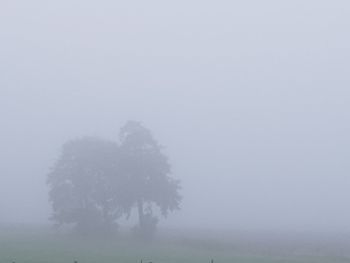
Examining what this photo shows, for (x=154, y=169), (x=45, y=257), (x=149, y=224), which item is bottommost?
(x=45, y=257)

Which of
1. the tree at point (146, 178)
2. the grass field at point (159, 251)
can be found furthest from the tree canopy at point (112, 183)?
the grass field at point (159, 251)

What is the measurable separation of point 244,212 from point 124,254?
97.6m

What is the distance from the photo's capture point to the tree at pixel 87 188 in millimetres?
76375

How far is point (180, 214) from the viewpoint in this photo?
154 metres

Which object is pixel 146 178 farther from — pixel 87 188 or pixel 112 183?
pixel 87 188

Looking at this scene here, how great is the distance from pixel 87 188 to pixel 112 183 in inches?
92.0

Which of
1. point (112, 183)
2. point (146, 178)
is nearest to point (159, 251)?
point (146, 178)

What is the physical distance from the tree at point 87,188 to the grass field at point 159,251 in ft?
11.3

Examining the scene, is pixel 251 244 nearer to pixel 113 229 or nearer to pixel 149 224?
pixel 149 224

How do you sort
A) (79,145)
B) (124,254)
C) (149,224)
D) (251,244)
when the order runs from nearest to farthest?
(124,254), (251,244), (149,224), (79,145)

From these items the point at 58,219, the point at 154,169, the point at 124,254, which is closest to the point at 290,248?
the point at 124,254

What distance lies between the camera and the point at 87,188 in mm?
77500

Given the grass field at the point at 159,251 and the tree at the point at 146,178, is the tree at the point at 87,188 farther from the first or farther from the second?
the grass field at the point at 159,251

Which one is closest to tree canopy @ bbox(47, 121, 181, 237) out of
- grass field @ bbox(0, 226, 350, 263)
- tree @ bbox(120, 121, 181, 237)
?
tree @ bbox(120, 121, 181, 237)
